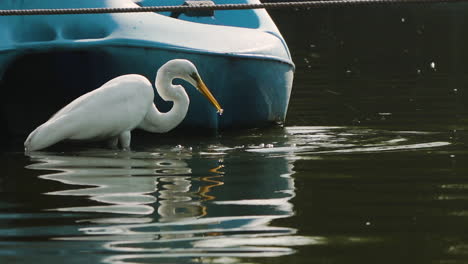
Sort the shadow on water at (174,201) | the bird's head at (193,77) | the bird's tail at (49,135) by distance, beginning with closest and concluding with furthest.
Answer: the shadow on water at (174,201)
the bird's tail at (49,135)
the bird's head at (193,77)

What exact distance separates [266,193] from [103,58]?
148 inches

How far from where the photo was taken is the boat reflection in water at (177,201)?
592 cm

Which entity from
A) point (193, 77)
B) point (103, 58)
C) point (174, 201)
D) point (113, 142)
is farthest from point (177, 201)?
point (103, 58)

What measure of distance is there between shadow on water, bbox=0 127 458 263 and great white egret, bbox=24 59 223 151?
0.53ft

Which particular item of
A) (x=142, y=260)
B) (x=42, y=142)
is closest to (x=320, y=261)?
(x=142, y=260)

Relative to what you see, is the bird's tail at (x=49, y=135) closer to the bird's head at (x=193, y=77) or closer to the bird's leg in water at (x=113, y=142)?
the bird's leg in water at (x=113, y=142)

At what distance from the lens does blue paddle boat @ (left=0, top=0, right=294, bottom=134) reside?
11.0 meters

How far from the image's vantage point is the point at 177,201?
7289 mm

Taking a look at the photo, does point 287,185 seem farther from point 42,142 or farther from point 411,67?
point 411,67

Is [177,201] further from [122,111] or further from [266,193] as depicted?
[122,111]

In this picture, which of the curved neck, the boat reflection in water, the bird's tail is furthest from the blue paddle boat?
the boat reflection in water

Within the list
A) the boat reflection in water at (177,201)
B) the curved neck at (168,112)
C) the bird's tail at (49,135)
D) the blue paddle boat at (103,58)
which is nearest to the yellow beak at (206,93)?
the curved neck at (168,112)

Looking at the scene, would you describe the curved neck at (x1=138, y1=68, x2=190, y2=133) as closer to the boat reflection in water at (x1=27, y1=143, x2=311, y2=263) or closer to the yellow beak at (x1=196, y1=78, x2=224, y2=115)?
the yellow beak at (x1=196, y1=78, x2=224, y2=115)

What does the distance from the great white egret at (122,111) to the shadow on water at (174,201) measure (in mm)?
162
